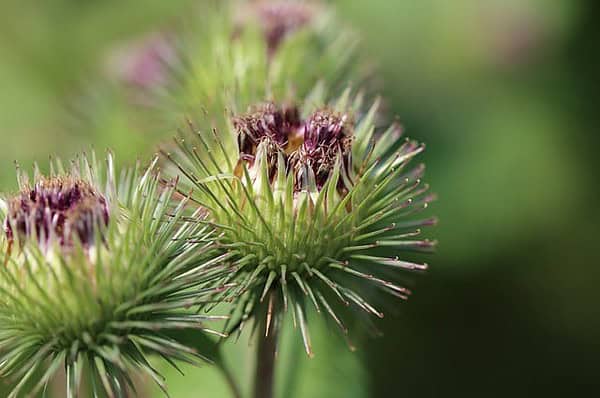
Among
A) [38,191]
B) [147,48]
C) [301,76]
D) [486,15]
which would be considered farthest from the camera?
[486,15]

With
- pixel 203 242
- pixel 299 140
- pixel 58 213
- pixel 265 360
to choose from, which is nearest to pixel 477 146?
pixel 299 140

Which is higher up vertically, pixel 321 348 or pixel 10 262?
pixel 10 262

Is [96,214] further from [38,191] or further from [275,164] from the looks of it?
[275,164]

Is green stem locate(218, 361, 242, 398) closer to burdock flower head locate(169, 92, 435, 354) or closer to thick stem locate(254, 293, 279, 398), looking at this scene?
thick stem locate(254, 293, 279, 398)

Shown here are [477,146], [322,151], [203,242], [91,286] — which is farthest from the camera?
[477,146]

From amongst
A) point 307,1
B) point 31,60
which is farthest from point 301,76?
point 31,60

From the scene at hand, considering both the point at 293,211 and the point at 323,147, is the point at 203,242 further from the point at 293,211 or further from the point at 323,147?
the point at 323,147

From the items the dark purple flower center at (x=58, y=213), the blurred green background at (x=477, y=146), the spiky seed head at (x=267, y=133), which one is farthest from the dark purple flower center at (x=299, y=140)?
the blurred green background at (x=477, y=146)

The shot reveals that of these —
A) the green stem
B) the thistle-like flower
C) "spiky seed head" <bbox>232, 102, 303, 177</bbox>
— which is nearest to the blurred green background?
"spiky seed head" <bbox>232, 102, 303, 177</bbox>
